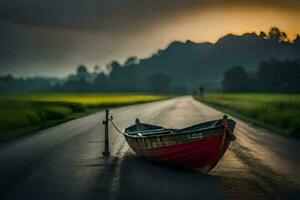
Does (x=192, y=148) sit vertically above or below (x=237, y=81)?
below

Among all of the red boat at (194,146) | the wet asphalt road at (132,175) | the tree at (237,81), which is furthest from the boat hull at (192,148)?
the tree at (237,81)

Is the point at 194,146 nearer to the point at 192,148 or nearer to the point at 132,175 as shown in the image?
the point at 192,148

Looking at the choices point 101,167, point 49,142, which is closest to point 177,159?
point 101,167

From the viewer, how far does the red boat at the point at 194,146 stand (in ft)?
36.8

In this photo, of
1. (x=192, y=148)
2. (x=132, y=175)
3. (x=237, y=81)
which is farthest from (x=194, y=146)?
(x=237, y=81)

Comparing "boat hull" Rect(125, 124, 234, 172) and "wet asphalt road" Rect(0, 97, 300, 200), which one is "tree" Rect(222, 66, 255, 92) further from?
"boat hull" Rect(125, 124, 234, 172)

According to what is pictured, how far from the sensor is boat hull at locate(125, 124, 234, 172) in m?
11.3

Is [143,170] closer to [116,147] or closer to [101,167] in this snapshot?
[101,167]

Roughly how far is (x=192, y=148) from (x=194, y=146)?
0.36ft

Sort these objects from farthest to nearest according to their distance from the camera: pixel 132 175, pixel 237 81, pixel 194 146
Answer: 1. pixel 237 81
2. pixel 132 175
3. pixel 194 146

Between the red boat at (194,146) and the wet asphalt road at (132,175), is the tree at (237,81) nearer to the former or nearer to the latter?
the wet asphalt road at (132,175)

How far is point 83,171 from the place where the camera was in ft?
40.8

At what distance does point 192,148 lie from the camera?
11.6m

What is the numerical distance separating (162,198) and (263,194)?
2.23 meters
